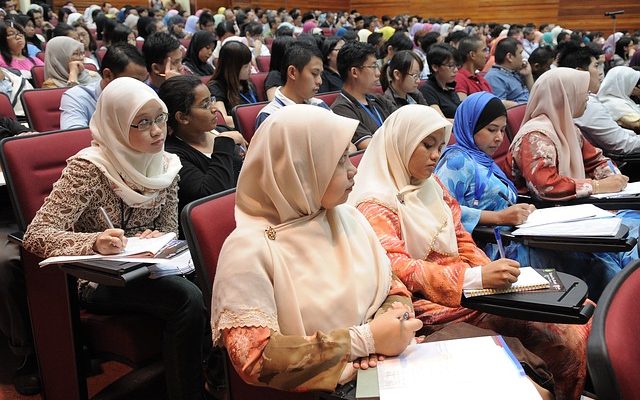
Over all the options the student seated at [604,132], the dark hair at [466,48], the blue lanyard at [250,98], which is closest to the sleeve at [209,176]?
the blue lanyard at [250,98]

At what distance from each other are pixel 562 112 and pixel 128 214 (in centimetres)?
186

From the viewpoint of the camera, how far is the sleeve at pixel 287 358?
3.61 feet

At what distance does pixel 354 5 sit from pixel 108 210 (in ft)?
55.8

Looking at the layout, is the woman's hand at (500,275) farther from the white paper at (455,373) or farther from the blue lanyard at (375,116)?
the blue lanyard at (375,116)

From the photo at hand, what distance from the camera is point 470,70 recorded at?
206 inches

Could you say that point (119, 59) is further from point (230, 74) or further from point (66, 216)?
point (66, 216)

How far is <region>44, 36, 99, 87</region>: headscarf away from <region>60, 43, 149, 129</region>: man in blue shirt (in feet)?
3.32

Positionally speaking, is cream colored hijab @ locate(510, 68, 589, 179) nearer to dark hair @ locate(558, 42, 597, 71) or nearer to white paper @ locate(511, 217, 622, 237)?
white paper @ locate(511, 217, 622, 237)

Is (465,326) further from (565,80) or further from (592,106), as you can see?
(592,106)

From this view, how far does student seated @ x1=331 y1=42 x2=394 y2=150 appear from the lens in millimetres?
3146

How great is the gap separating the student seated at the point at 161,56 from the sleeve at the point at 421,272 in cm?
A: 228

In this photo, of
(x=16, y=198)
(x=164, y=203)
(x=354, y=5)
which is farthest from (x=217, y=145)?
(x=354, y=5)

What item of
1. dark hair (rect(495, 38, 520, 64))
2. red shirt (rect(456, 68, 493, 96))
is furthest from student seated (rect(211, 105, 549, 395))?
dark hair (rect(495, 38, 520, 64))

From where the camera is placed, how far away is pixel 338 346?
3.71ft
